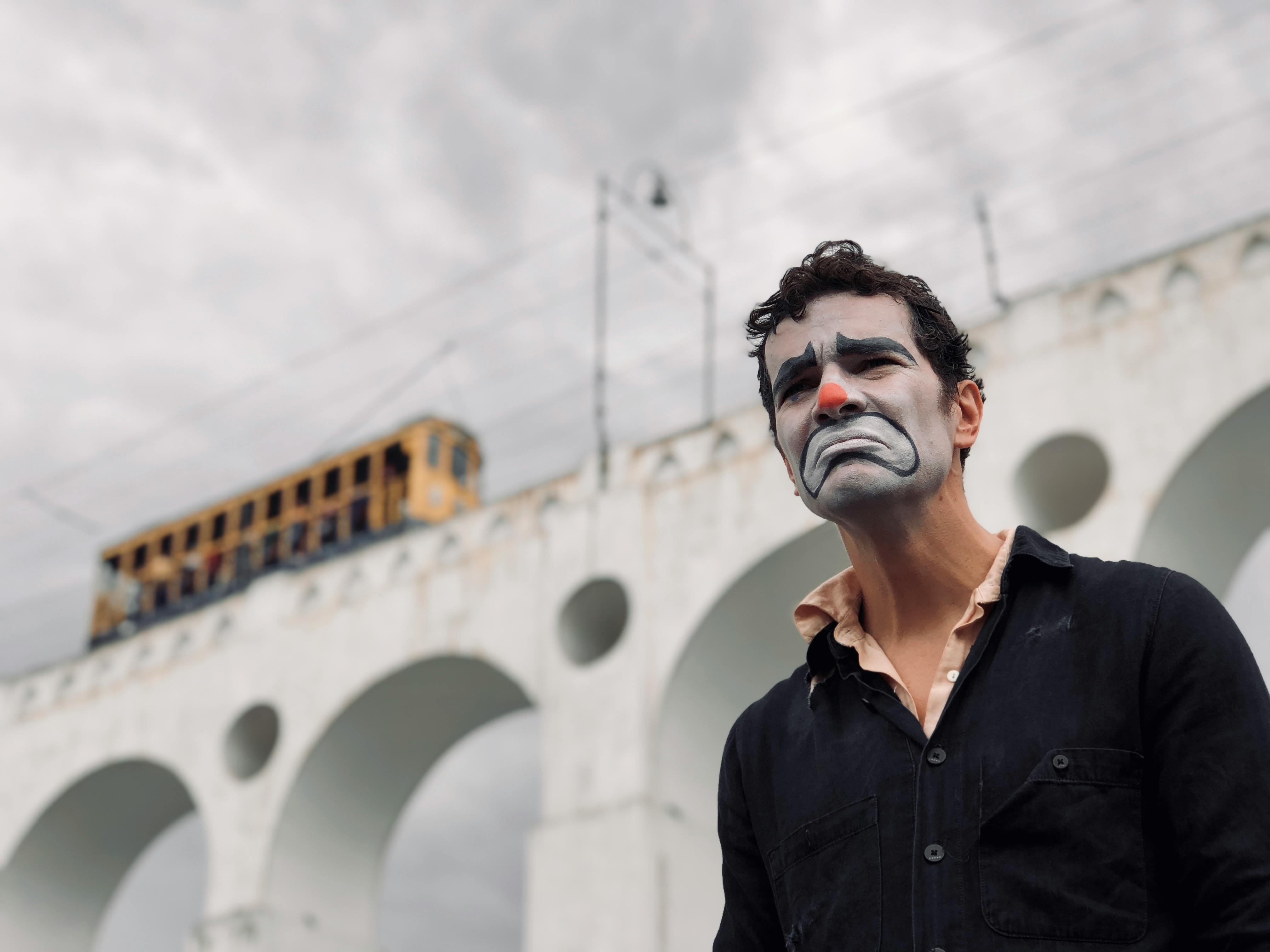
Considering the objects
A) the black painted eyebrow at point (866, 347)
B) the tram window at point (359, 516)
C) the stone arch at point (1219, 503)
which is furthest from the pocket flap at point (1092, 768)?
the tram window at point (359, 516)

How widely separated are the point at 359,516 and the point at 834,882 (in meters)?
21.3

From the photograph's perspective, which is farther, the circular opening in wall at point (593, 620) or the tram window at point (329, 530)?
the tram window at point (329, 530)

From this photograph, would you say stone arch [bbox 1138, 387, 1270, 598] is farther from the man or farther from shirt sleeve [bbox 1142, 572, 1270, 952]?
shirt sleeve [bbox 1142, 572, 1270, 952]

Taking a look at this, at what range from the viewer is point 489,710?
16.3 metres

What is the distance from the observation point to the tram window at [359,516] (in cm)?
2283

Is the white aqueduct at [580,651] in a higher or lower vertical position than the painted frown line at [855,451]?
higher

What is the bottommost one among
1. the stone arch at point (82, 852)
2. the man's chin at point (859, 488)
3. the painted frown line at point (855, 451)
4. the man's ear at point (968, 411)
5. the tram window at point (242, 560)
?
the man's chin at point (859, 488)

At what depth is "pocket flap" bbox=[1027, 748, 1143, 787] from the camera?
207 centimetres

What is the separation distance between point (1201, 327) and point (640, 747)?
628 cm

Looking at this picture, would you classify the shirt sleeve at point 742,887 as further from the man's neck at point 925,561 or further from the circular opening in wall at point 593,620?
the circular opening in wall at point 593,620

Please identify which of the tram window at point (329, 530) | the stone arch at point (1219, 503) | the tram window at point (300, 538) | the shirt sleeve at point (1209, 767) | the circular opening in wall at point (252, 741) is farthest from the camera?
the tram window at point (300, 538)

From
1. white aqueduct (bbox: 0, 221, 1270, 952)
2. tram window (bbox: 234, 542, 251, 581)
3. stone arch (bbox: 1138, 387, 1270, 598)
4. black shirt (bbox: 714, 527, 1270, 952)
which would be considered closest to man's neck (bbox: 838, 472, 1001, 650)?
black shirt (bbox: 714, 527, 1270, 952)

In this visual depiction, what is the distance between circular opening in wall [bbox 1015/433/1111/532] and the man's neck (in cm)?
955

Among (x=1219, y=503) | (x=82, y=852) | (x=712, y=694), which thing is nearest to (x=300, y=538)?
(x=82, y=852)
